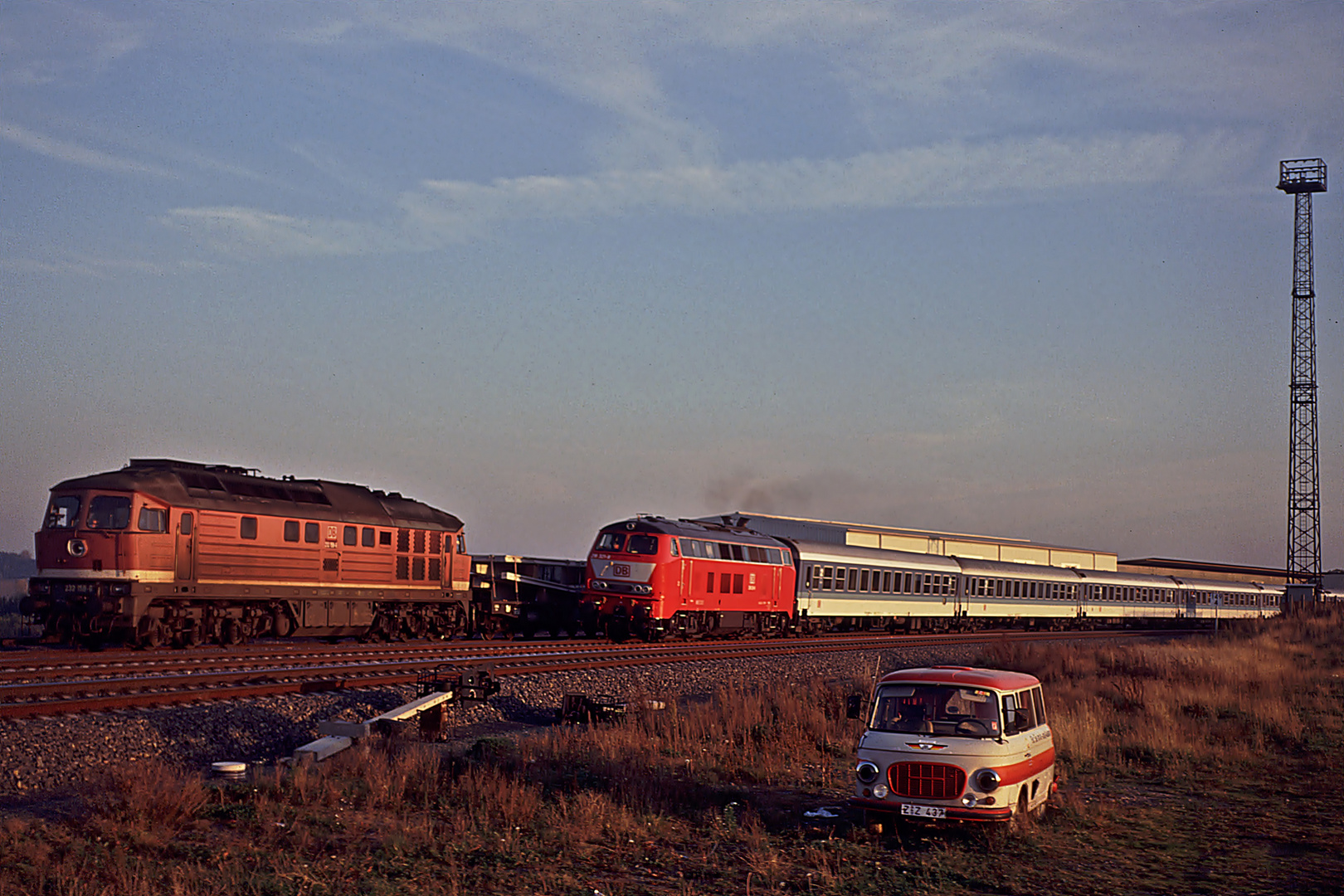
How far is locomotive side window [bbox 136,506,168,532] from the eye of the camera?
2725 centimetres

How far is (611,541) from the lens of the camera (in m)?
38.7

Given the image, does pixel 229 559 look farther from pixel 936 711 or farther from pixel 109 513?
pixel 936 711

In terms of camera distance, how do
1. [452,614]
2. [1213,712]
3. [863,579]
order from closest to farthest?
[1213,712]
[452,614]
[863,579]

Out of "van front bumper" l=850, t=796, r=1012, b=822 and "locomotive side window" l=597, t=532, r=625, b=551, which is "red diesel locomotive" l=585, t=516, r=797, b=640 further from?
"van front bumper" l=850, t=796, r=1012, b=822

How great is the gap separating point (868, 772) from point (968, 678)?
1.61 meters

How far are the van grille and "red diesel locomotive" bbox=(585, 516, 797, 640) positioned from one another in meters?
24.3

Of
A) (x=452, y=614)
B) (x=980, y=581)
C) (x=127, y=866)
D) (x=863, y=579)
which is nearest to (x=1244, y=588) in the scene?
(x=980, y=581)

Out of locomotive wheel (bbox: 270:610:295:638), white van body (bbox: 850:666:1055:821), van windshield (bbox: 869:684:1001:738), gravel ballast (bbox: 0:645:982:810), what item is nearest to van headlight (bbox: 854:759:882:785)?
white van body (bbox: 850:666:1055:821)

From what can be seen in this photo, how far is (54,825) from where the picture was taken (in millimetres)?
12062

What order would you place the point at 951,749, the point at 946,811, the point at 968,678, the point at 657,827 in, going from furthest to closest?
the point at 968,678 < the point at 657,827 < the point at 951,749 < the point at 946,811

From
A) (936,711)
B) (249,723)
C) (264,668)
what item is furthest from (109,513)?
(936,711)

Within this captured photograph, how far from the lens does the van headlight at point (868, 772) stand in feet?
42.5

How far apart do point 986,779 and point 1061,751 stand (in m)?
7.45

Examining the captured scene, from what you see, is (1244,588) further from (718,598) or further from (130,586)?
(130,586)
